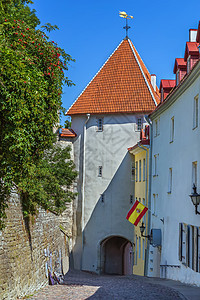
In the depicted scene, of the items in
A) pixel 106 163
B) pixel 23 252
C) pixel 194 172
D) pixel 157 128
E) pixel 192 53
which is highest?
→ pixel 192 53

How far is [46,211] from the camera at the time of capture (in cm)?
1788

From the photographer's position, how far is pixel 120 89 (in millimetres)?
36531

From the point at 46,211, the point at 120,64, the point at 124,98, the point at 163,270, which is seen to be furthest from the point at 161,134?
Answer: the point at 120,64

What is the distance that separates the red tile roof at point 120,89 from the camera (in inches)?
1404

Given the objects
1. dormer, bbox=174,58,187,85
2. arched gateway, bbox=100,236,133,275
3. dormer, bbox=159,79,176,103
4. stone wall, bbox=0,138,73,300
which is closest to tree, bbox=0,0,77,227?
stone wall, bbox=0,138,73,300

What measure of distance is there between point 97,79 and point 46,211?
Result: 21245mm

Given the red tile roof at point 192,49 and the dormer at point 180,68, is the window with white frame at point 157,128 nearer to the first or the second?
the dormer at point 180,68

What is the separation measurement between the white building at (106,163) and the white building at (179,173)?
335 inches

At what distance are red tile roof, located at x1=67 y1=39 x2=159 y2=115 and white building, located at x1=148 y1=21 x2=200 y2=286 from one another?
8.86 m

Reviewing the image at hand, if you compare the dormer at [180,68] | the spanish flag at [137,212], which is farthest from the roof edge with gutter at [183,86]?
the spanish flag at [137,212]

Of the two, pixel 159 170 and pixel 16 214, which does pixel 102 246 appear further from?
pixel 16 214

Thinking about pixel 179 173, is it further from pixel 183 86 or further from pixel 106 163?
pixel 106 163

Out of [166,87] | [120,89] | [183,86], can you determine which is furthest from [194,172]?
[120,89]

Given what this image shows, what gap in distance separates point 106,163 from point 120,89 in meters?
5.44
